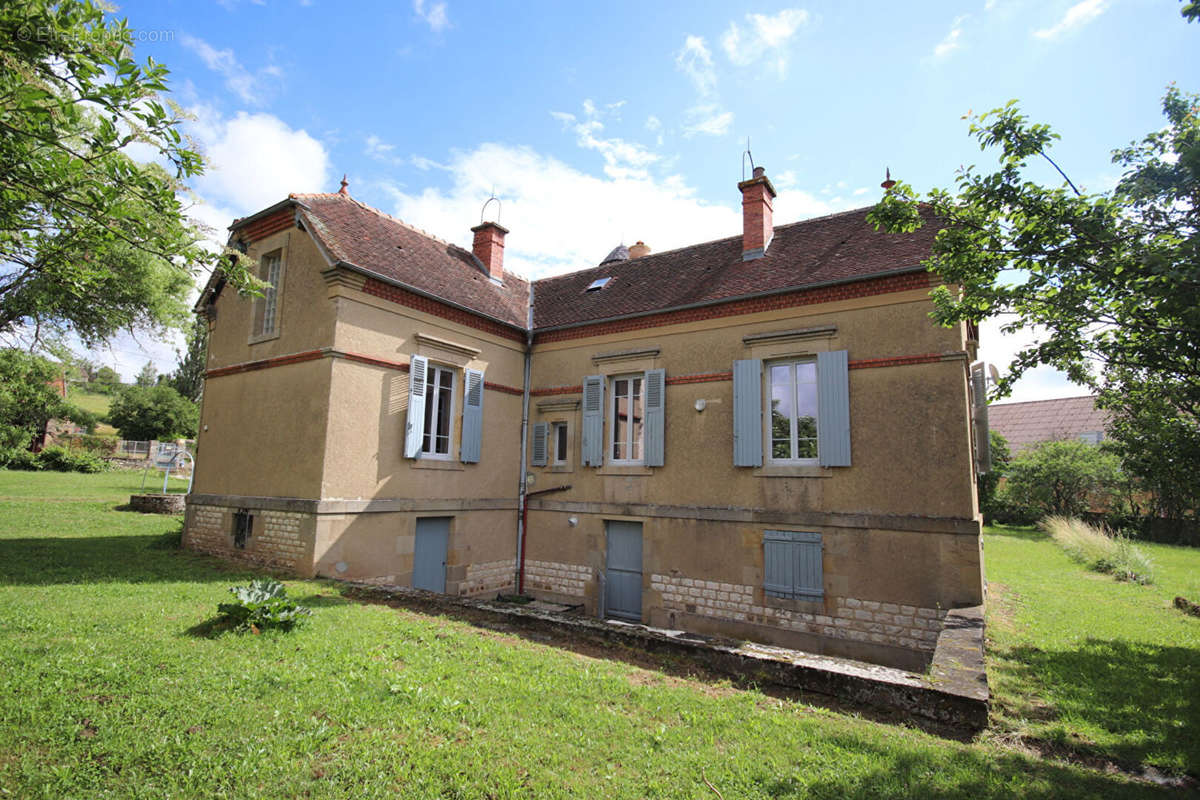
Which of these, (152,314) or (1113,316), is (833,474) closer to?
(1113,316)

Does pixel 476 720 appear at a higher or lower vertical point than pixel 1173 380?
lower

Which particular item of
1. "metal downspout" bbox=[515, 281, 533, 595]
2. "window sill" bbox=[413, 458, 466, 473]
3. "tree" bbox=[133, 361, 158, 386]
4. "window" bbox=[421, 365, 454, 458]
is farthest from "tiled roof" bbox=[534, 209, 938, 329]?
"tree" bbox=[133, 361, 158, 386]

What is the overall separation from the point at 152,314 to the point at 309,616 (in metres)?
14.6

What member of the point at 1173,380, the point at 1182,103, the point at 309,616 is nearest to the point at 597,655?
the point at 309,616

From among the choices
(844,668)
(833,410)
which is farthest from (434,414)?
(844,668)

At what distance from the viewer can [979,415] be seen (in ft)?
34.3

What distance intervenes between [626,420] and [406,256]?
557 cm

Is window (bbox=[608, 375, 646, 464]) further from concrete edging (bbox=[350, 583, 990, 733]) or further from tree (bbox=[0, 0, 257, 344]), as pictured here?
tree (bbox=[0, 0, 257, 344])

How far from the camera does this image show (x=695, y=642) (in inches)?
228

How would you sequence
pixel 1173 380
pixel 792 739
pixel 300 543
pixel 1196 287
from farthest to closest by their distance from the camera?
pixel 300 543 → pixel 1173 380 → pixel 1196 287 → pixel 792 739

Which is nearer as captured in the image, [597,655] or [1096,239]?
[1096,239]

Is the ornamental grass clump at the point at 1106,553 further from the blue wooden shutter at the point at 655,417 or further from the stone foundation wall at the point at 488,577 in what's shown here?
the stone foundation wall at the point at 488,577

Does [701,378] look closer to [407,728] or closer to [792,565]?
[792,565]

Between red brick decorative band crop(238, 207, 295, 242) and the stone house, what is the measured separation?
0.07 meters
